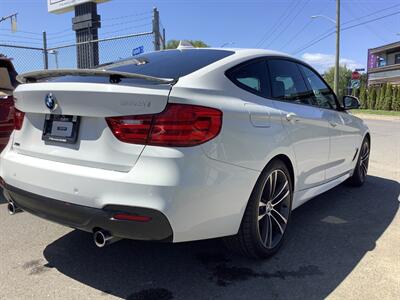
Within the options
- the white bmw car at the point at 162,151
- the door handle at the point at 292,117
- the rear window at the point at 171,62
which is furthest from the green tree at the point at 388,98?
the rear window at the point at 171,62

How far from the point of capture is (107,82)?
284cm

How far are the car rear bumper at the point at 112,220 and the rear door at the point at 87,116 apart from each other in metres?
0.27

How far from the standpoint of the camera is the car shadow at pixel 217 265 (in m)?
3.01

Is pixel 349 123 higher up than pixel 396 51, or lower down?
lower down

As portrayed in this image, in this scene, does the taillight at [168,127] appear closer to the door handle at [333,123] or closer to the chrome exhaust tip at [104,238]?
the chrome exhaust tip at [104,238]

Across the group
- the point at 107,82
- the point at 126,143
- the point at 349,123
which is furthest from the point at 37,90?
the point at 349,123

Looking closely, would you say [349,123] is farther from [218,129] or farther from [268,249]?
[218,129]

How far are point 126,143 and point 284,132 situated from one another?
1.44 m

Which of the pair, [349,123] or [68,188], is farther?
[349,123]

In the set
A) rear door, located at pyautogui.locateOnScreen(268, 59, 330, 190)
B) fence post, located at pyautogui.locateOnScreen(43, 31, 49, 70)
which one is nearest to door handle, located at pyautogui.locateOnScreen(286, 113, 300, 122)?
rear door, located at pyautogui.locateOnScreen(268, 59, 330, 190)

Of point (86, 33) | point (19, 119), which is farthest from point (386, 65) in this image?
point (19, 119)

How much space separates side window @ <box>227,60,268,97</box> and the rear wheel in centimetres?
278

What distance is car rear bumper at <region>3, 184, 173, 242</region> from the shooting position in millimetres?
2619

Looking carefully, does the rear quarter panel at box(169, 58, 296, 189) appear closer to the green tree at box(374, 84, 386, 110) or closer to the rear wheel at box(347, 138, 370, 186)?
the rear wheel at box(347, 138, 370, 186)
